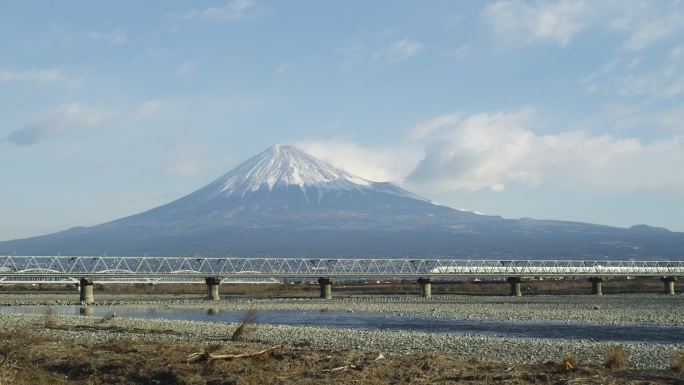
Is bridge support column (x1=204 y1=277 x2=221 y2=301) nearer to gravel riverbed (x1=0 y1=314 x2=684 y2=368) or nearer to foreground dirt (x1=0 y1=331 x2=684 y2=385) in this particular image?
gravel riverbed (x1=0 y1=314 x2=684 y2=368)

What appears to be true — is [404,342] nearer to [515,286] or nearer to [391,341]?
[391,341]

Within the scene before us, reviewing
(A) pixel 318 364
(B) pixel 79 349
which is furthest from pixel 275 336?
(A) pixel 318 364

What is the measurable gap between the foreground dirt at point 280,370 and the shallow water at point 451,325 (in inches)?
566

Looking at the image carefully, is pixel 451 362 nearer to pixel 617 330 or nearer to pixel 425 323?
pixel 617 330

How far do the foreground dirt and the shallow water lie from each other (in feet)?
47.1

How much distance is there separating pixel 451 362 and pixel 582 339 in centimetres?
1325

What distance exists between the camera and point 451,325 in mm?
40156

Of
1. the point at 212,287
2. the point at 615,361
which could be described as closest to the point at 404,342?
the point at 615,361

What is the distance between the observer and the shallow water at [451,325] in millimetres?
33500

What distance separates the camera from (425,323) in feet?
137

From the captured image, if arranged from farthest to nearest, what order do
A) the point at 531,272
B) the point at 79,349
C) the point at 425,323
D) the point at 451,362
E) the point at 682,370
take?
the point at 531,272, the point at 425,323, the point at 79,349, the point at 451,362, the point at 682,370

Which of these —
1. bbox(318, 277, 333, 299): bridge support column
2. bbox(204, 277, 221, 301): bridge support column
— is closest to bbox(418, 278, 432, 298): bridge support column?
bbox(318, 277, 333, 299): bridge support column

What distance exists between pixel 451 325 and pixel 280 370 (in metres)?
23.3

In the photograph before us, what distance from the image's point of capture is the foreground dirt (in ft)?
55.5
